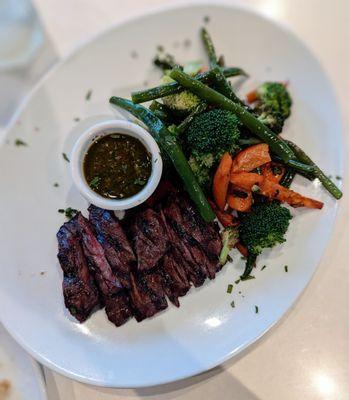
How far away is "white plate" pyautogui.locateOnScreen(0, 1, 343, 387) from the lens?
330cm

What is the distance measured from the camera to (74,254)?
330cm

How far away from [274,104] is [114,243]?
73.5 inches

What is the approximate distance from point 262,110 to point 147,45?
1326 millimetres

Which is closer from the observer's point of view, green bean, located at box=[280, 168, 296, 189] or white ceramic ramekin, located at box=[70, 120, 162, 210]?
white ceramic ramekin, located at box=[70, 120, 162, 210]

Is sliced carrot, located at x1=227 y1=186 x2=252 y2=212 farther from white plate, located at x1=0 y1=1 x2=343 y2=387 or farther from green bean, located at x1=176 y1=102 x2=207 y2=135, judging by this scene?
green bean, located at x1=176 y1=102 x2=207 y2=135

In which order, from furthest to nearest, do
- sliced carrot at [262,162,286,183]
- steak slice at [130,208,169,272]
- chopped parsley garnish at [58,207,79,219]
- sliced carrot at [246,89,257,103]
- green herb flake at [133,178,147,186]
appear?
sliced carrot at [246,89,257,103]
chopped parsley garnish at [58,207,79,219]
sliced carrot at [262,162,286,183]
green herb flake at [133,178,147,186]
steak slice at [130,208,169,272]

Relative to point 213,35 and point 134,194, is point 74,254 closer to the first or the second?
point 134,194

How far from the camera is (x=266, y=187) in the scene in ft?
11.1

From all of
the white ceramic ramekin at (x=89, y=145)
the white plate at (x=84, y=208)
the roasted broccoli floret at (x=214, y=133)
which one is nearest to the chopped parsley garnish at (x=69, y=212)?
the white plate at (x=84, y=208)

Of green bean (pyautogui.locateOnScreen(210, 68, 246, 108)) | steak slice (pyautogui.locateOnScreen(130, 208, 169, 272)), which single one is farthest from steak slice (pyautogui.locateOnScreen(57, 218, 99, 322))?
green bean (pyautogui.locateOnScreen(210, 68, 246, 108))

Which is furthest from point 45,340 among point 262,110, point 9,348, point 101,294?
point 262,110

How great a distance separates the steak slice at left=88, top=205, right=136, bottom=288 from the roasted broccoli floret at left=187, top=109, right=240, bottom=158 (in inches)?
35.7

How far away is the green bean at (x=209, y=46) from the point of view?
12.5ft

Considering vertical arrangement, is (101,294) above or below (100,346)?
above
